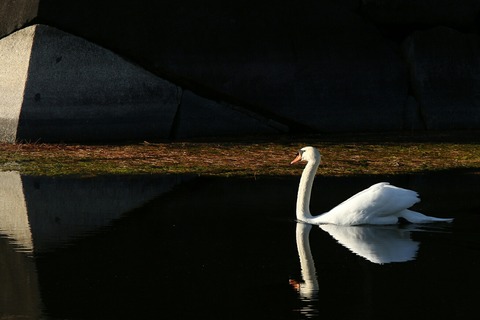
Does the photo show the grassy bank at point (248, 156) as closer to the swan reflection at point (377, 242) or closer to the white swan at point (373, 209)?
the white swan at point (373, 209)

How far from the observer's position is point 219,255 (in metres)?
8.23

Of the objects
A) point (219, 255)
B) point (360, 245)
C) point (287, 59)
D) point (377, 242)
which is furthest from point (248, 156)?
point (219, 255)

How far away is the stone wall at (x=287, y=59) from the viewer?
15555 mm

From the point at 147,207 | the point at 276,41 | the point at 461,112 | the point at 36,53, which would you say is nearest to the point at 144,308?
the point at 147,207

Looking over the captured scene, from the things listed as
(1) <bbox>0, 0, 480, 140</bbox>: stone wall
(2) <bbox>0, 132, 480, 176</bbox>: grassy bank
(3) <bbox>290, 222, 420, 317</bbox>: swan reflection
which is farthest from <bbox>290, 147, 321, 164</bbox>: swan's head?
(1) <bbox>0, 0, 480, 140</bbox>: stone wall

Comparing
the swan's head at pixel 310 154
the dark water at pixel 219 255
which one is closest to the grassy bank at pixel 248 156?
the dark water at pixel 219 255

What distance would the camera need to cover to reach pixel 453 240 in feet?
28.9

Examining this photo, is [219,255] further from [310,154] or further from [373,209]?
[310,154]

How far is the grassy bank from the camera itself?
41.8 feet

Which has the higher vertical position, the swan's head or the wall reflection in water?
the swan's head

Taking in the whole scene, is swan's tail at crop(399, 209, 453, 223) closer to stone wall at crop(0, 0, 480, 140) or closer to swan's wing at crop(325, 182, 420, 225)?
swan's wing at crop(325, 182, 420, 225)

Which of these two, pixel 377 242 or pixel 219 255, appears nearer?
pixel 219 255

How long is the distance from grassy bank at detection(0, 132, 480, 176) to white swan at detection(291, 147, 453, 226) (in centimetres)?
280

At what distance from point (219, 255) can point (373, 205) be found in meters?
1.83
